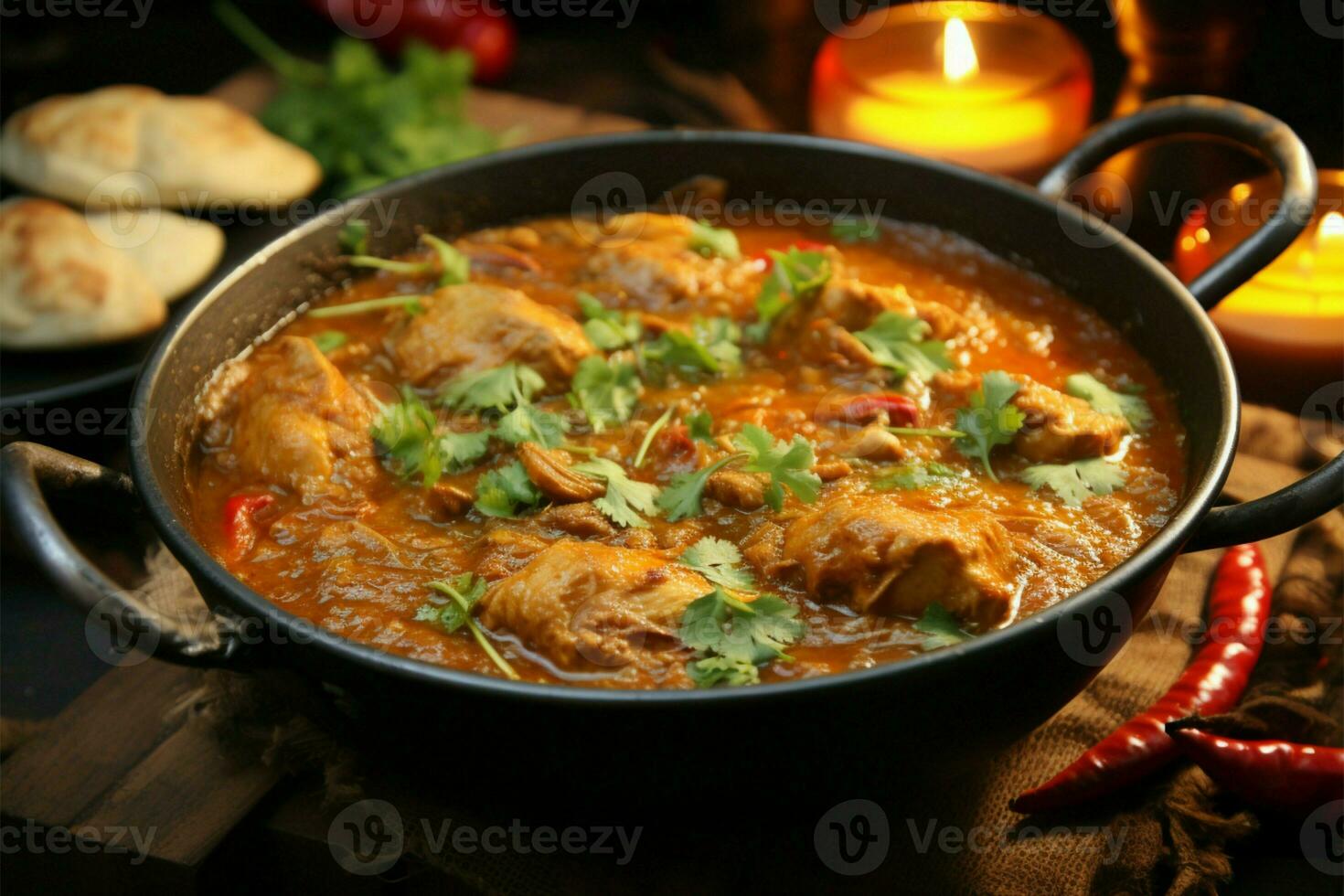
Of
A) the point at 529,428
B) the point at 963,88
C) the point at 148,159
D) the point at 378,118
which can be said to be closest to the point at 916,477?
the point at 529,428

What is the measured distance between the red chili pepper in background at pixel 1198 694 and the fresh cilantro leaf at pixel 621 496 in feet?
3.40

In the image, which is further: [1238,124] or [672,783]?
[1238,124]

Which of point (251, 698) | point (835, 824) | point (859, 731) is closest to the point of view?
point (859, 731)

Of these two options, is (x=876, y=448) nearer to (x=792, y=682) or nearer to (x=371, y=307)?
(x=792, y=682)

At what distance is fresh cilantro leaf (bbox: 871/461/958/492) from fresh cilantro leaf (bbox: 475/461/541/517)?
80 centimetres

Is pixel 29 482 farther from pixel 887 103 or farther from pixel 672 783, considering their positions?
pixel 887 103

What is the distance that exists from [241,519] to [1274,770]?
237cm

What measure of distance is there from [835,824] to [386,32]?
16.5 feet

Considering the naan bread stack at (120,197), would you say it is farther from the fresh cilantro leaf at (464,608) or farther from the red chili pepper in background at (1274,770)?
the red chili pepper in background at (1274,770)

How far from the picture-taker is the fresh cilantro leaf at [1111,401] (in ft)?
11.2

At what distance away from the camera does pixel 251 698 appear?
10.0ft

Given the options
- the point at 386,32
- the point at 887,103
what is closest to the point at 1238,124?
the point at 887,103

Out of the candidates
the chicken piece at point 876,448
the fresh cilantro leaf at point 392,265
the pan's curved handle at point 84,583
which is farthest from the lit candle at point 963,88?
the pan's curved handle at point 84,583

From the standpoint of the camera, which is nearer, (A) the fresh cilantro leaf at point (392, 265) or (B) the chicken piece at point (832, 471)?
(B) the chicken piece at point (832, 471)
